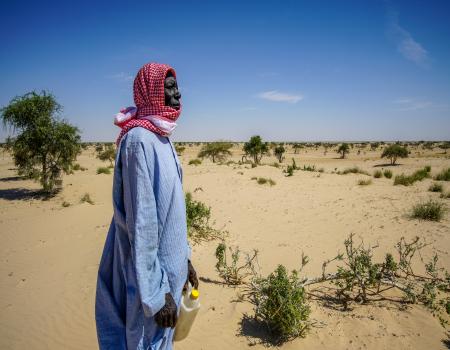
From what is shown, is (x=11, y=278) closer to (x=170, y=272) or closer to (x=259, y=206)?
(x=170, y=272)

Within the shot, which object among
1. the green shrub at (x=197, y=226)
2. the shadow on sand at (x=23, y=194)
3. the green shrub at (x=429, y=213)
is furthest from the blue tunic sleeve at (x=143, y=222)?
the shadow on sand at (x=23, y=194)

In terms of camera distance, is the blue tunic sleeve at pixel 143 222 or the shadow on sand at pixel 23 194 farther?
the shadow on sand at pixel 23 194

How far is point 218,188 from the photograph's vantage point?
12844mm

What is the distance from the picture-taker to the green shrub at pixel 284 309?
3.21 m

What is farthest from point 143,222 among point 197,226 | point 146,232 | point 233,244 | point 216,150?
point 216,150

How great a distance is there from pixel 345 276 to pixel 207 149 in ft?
103

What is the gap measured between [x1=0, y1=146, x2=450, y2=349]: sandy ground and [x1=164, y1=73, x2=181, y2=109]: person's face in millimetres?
2659

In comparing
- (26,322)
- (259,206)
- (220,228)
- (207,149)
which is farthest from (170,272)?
(207,149)

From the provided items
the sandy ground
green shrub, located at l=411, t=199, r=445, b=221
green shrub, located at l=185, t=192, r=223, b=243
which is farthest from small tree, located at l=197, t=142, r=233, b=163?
green shrub, located at l=185, t=192, r=223, b=243

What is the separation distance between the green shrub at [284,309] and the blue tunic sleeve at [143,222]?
2008mm

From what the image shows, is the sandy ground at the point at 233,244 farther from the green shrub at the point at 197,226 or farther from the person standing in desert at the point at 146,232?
the person standing in desert at the point at 146,232

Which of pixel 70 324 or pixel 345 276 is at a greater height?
pixel 345 276

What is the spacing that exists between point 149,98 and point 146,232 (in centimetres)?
80

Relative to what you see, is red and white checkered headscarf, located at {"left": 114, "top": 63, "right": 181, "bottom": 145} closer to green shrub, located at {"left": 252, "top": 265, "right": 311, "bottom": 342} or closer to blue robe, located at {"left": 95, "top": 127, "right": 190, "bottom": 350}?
blue robe, located at {"left": 95, "top": 127, "right": 190, "bottom": 350}
